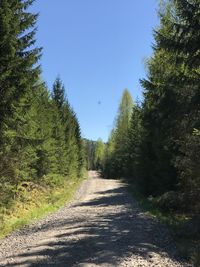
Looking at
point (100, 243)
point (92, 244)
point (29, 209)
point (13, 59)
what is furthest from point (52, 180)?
point (92, 244)

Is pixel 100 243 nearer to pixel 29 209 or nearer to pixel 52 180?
pixel 29 209

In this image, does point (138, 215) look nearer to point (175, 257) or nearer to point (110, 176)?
point (175, 257)

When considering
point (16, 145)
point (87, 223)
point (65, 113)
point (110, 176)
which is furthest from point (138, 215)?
point (110, 176)

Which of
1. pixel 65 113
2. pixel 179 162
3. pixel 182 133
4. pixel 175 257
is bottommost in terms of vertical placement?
pixel 175 257

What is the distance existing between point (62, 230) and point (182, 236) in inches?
160

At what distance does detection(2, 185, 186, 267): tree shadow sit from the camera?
32.5 ft

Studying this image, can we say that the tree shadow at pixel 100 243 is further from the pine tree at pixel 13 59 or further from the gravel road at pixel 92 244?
the pine tree at pixel 13 59

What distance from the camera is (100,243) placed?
11836 mm

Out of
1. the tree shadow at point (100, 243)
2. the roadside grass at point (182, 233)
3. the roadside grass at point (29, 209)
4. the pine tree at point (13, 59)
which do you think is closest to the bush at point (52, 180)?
the roadside grass at point (29, 209)

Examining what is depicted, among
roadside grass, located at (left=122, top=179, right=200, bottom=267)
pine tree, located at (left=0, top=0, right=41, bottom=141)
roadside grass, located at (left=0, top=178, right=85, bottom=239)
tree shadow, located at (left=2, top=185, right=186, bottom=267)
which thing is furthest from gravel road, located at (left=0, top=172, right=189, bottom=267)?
pine tree, located at (left=0, top=0, right=41, bottom=141)

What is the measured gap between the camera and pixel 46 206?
81.4 ft

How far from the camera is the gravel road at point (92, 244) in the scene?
32.0ft

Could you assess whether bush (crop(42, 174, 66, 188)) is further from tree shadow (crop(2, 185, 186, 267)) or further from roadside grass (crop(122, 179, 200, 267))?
tree shadow (crop(2, 185, 186, 267))

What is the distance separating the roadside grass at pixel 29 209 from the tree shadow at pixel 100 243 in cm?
149
